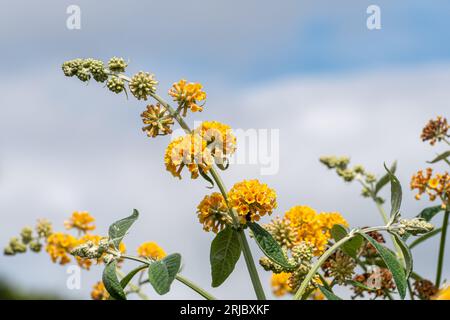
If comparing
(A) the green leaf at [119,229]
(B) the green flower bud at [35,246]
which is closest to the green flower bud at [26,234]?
(B) the green flower bud at [35,246]

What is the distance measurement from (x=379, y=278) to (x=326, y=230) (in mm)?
308

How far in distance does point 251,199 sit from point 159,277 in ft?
1.45

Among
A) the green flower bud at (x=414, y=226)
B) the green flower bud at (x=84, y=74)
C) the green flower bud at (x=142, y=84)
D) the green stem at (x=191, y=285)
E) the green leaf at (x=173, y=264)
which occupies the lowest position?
the green stem at (x=191, y=285)

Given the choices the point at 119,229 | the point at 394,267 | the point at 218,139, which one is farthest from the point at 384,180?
the point at 119,229

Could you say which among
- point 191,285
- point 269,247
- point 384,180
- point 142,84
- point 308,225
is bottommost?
point 191,285

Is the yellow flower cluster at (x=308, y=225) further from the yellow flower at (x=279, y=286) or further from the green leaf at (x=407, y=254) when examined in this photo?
the yellow flower at (x=279, y=286)

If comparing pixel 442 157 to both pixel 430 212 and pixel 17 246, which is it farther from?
pixel 17 246

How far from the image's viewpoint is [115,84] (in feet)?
7.74

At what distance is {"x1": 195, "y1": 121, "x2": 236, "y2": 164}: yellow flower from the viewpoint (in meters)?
2.24

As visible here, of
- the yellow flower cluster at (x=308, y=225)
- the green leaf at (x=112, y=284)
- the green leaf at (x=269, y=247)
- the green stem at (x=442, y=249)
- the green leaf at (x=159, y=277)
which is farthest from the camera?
the green stem at (x=442, y=249)

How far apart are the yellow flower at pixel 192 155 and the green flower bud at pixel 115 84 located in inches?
12.7

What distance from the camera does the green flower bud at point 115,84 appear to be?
235cm

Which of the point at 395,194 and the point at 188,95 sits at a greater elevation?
the point at 188,95

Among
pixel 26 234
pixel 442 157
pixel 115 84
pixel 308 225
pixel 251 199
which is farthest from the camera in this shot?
pixel 26 234
